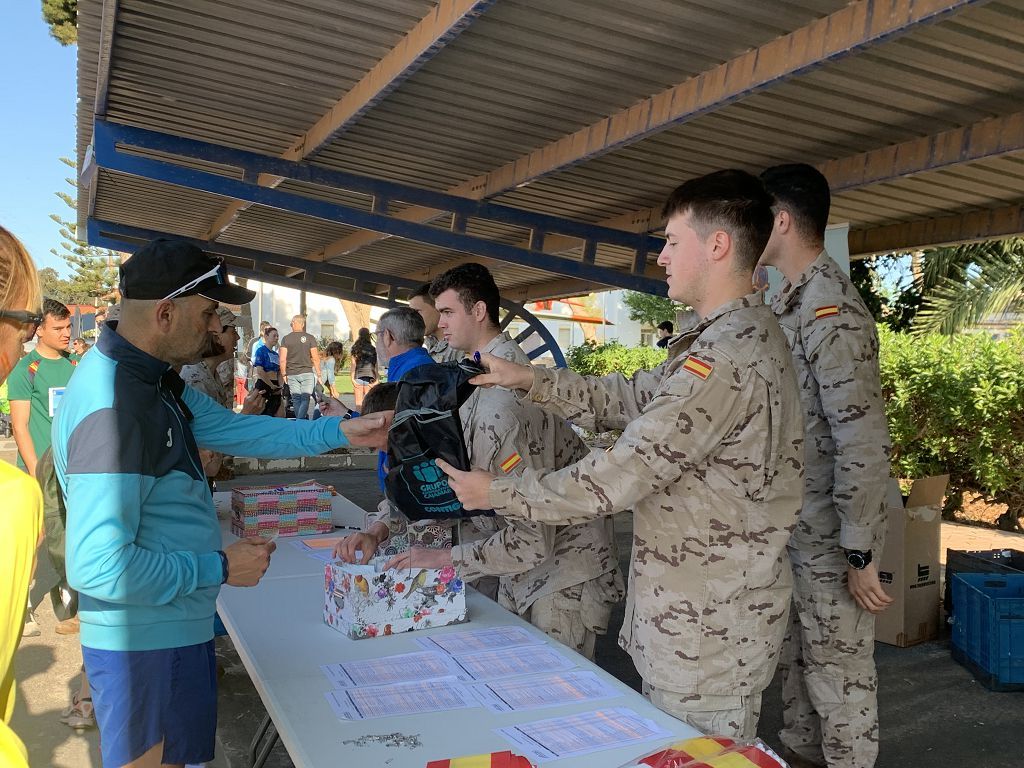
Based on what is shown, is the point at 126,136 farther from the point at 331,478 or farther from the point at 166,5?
the point at 331,478

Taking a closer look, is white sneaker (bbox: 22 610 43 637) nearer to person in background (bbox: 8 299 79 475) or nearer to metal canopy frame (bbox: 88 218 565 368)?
person in background (bbox: 8 299 79 475)

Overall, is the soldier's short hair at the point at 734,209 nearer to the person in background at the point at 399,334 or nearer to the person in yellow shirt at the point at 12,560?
the person in yellow shirt at the point at 12,560

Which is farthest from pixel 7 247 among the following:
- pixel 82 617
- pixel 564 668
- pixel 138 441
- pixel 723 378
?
pixel 564 668

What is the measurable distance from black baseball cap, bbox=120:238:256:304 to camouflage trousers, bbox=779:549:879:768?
2150 mm

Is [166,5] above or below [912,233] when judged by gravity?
above

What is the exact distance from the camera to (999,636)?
4270mm

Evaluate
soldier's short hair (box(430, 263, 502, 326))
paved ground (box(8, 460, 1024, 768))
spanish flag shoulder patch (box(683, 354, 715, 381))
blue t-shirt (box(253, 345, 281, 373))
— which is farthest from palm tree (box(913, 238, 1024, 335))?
spanish flag shoulder patch (box(683, 354, 715, 381))

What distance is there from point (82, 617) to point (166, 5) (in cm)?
Result: 375

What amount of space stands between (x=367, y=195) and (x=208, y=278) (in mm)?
5876

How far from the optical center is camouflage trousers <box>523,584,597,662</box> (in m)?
2.72

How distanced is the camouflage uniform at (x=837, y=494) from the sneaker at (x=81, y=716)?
3148 millimetres

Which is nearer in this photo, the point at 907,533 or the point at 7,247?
the point at 7,247

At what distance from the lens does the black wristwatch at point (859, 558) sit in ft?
9.05

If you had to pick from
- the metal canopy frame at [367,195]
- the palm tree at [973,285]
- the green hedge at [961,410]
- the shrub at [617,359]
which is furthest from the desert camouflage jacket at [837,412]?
the shrub at [617,359]
